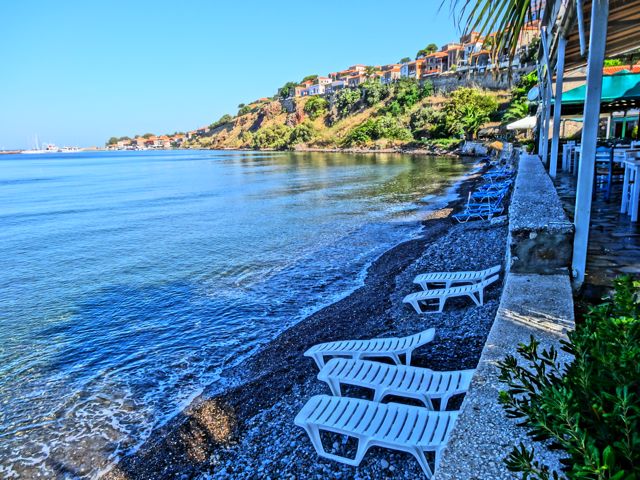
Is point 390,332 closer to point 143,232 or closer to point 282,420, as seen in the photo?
point 282,420

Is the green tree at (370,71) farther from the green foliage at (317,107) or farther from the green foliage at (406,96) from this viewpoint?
the green foliage at (406,96)

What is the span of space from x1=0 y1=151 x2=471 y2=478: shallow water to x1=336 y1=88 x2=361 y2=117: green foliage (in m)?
82.1

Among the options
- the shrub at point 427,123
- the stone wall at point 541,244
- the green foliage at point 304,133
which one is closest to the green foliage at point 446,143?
the shrub at point 427,123

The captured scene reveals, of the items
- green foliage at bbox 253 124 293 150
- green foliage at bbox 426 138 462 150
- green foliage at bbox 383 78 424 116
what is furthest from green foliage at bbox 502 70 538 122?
green foliage at bbox 253 124 293 150

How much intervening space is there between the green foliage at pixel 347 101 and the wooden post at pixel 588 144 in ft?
329

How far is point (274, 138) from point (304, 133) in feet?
66.8

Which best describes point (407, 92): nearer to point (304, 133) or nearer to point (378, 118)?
point (378, 118)

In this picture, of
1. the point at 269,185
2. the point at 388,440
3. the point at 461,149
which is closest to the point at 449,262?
the point at 388,440

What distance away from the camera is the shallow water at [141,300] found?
527 centimetres

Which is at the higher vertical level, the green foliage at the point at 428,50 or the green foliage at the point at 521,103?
the green foliage at the point at 428,50

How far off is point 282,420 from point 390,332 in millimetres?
2254

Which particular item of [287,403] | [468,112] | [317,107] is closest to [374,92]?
[317,107]

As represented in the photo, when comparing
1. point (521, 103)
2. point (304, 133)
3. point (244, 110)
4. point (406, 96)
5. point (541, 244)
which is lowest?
point (541, 244)

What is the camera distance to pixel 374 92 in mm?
93188
